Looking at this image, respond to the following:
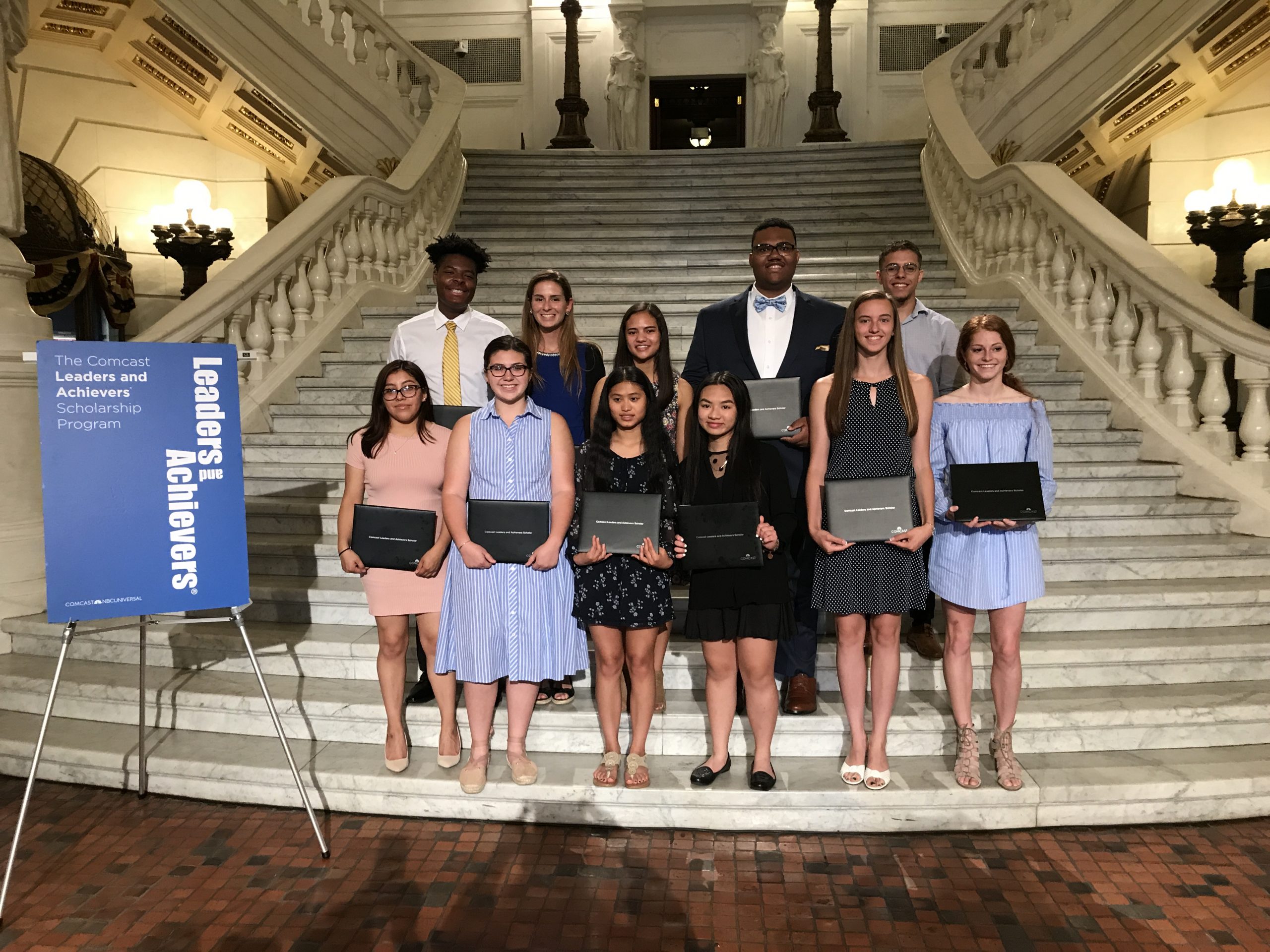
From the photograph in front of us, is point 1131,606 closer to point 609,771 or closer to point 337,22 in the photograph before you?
point 609,771

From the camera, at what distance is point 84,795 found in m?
3.88

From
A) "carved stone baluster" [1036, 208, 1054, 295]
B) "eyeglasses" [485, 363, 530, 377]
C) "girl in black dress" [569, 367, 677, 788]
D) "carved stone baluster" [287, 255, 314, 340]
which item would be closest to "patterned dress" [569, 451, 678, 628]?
"girl in black dress" [569, 367, 677, 788]

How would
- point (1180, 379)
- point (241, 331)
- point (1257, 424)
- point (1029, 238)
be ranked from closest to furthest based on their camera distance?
point (1257, 424), point (1180, 379), point (241, 331), point (1029, 238)

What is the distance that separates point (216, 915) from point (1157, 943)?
297cm

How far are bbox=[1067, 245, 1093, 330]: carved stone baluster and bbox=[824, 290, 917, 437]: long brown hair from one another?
12.2 feet

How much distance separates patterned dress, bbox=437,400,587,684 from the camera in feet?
11.4

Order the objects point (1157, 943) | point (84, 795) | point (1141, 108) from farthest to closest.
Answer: point (1141, 108), point (84, 795), point (1157, 943)

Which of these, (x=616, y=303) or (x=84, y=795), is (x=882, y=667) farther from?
(x=616, y=303)

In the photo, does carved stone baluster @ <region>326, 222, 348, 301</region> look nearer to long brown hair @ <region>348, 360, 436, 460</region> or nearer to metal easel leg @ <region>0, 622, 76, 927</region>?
long brown hair @ <region>348, 360, 436, 460</region>

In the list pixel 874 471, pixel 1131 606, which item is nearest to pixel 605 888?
pixel 874 471

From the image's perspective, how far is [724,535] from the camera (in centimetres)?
331

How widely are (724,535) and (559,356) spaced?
1.16m

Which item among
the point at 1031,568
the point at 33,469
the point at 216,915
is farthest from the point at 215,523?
the point at 1031,568

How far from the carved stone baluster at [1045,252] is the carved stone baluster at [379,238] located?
17.7 feet
